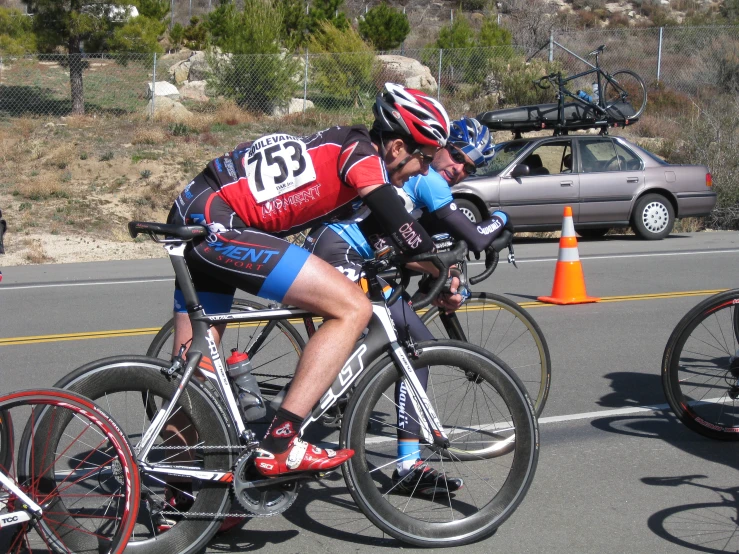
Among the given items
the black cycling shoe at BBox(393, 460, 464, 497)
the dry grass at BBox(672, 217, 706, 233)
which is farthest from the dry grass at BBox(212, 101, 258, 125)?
the black cycling shoe at BBox(393, 460, 464, 497)

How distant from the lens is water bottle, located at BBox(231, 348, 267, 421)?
162 inches

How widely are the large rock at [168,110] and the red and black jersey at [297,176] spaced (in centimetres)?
2102

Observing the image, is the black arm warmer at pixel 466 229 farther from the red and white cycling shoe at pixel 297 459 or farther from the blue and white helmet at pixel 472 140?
→ the red and white cycling shoe at pixel 297 459

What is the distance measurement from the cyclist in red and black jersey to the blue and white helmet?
131 cm

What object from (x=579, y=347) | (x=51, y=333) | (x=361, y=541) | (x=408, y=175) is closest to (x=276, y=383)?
(x=361, y=541)

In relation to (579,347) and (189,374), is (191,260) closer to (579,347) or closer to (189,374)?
(189,374)

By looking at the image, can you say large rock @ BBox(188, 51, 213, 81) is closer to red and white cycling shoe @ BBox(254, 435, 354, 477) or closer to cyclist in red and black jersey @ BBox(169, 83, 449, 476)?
cyclist in red and black jersey @ BBox(169, 83, 449, 476)

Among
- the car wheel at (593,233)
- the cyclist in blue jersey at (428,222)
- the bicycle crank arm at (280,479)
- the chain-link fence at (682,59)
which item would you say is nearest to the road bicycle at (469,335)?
the cyclist in blue jersey at (428,222)

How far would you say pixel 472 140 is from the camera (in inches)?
207

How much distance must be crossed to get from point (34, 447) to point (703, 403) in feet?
13.2

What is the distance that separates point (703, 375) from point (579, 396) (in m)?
0.86

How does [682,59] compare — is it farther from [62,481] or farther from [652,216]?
[62,481]

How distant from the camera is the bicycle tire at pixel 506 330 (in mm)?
5395

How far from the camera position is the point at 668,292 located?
10.6 meters
